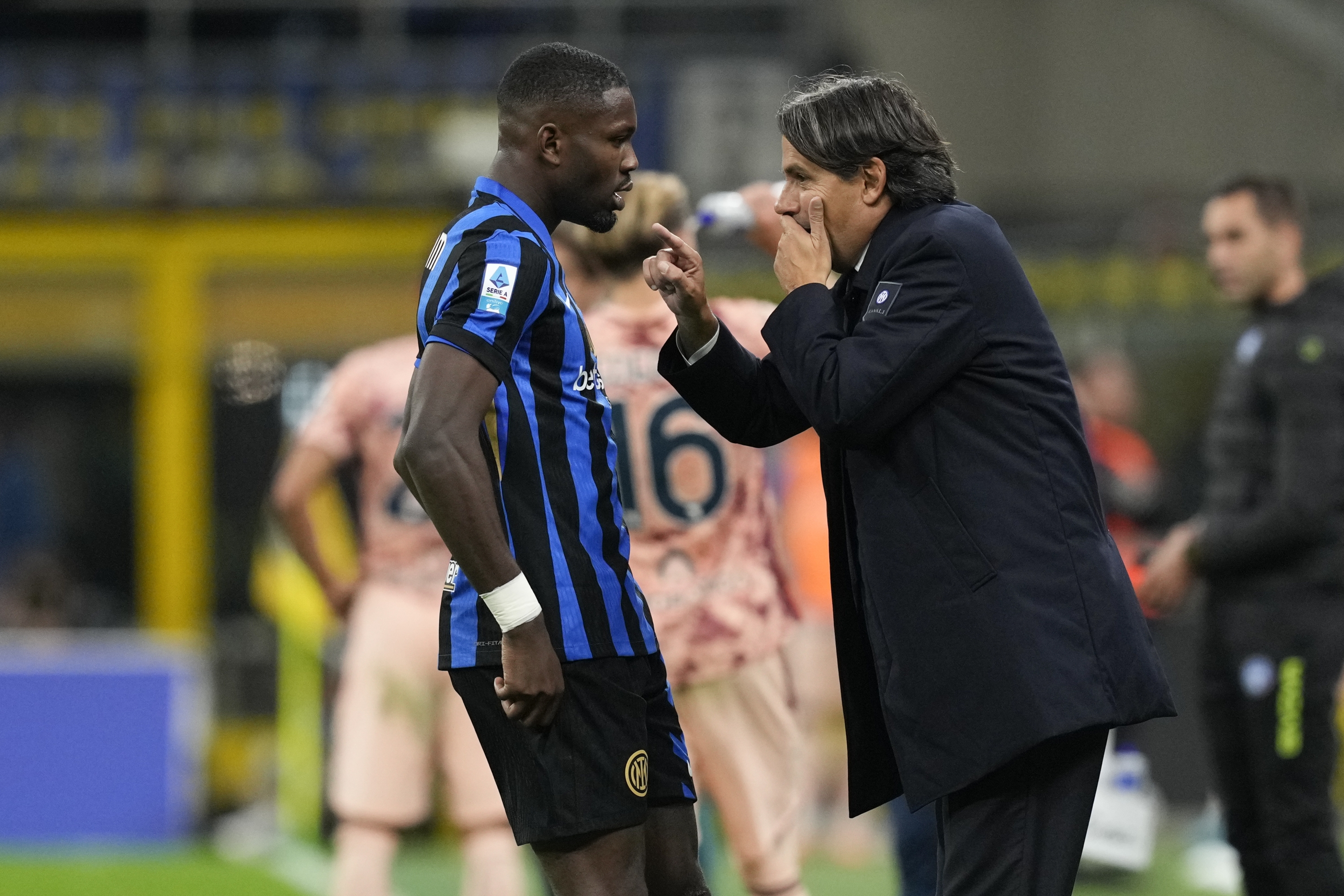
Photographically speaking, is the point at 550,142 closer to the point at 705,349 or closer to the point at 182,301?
the point at 705,349

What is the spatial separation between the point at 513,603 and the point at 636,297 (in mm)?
1851

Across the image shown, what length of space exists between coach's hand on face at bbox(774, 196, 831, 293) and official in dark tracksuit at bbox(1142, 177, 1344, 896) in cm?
205

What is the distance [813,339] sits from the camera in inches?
130

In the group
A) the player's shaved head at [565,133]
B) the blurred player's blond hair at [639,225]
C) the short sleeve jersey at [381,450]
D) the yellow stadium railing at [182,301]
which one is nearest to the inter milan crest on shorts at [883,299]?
the player's shaved head at [565,133]

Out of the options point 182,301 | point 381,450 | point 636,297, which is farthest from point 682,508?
point 182,301

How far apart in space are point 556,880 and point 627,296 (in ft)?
6.45

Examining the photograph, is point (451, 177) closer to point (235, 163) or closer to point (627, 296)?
point (235, 163)

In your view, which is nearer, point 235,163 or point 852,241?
point 852,241

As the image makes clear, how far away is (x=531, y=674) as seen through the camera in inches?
126

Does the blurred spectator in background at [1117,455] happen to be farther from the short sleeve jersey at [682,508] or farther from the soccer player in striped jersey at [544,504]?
the soccer player in striped jersey at [544,504]

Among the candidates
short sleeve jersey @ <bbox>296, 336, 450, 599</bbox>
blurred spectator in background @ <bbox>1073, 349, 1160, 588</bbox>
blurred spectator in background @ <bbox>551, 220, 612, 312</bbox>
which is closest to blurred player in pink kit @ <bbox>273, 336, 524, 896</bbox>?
short sleeve jersey @ <bbox>296, 336, 450, 599</bbox>

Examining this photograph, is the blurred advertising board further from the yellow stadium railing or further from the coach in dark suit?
the coach in dark suit

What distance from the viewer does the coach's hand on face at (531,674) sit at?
126 inches

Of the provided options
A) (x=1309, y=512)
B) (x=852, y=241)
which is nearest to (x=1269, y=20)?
(x=1309, y=512)
